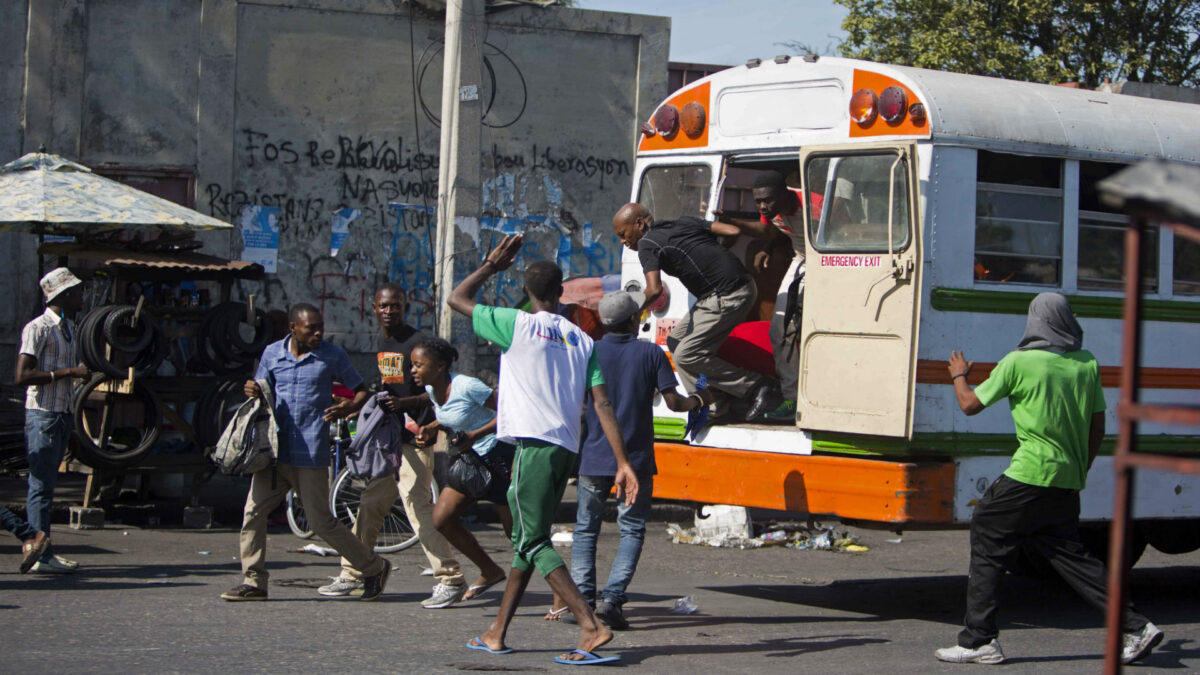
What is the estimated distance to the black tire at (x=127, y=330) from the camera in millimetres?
10125

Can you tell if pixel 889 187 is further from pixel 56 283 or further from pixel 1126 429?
pixel 56 283

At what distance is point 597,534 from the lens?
6.98m

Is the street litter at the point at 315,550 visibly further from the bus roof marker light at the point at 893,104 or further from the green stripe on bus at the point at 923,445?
the bus roof marker light at the point at 893,104

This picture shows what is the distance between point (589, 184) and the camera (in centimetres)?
1655

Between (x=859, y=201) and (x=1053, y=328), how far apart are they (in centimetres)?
138

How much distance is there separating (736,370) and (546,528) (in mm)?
2298

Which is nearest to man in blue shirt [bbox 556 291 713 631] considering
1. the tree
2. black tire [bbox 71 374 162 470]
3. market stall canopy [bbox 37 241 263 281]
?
black tire [bbox 71 374 162 470]

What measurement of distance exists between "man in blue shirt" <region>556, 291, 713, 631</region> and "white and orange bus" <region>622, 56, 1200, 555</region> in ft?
2.79

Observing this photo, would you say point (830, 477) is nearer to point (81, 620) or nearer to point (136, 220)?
point (81, 620)

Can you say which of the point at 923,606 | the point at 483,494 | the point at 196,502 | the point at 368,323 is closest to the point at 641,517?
the point at 483,494

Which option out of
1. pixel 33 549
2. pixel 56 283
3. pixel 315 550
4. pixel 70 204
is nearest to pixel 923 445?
pixel 315 550

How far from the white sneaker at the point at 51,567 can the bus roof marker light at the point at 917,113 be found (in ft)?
18.3

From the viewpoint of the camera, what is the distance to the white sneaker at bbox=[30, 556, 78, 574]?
821 cm

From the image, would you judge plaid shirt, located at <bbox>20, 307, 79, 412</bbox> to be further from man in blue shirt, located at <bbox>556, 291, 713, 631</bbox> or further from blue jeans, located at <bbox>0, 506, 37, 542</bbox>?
man in blue shirt, located at <bbox>556, 291, 713, 631</bbox>
